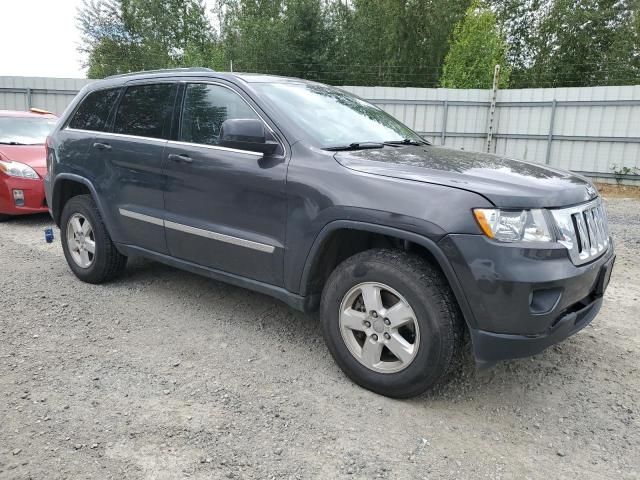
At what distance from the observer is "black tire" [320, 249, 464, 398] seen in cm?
252

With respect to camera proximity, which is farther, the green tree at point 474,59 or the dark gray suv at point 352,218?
the green tree at point 474,59

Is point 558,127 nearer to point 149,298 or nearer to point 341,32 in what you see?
point 149,298

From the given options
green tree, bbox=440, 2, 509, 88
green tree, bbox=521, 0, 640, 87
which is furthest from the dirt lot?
green tree, bbox=521, 0, 640, 87

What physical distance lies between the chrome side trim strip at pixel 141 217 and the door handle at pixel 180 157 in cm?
47

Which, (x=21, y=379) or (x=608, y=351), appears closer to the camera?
(x=21, y=379)

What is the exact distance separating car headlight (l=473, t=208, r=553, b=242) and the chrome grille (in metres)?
0.12

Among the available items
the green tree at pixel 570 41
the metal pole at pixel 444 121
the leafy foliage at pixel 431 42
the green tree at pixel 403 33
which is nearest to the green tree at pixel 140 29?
the leafy foliage at pixel 431 42

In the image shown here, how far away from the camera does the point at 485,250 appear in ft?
7.67

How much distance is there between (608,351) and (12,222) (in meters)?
Result: 7.54

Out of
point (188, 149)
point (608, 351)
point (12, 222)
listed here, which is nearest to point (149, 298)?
point (188, 149)

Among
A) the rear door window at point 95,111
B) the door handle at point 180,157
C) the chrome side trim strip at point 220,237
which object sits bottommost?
the chrome side trim strip at point 220,237

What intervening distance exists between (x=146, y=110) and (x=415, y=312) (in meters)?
2.70

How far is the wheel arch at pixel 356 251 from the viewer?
2447 millimetres

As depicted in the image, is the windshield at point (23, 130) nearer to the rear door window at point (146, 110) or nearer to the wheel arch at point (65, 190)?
the wheel arch at point (65, 190)
